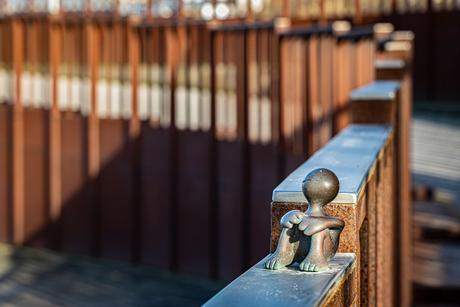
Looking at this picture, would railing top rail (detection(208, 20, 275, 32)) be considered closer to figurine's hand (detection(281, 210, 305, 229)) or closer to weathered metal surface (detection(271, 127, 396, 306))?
weathered metal surface (detection(271, 127, 396, 306))

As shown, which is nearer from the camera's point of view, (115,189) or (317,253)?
(317,253)

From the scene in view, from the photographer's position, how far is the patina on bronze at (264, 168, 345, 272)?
1.49 metres

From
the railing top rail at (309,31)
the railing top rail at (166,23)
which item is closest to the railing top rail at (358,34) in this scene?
the railing top rail at (309,31)

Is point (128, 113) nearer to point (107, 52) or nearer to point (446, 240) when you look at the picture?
point (107, 52)

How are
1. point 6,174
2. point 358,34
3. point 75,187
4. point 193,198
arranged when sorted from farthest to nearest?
point 6,174
point 75,187
point 193,198
point 358,34

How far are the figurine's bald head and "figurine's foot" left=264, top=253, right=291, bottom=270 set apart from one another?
0.16 meters

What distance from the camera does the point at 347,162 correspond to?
2.10m

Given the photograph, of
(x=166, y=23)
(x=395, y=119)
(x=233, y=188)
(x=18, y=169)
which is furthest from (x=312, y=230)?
(x=18, y=169)

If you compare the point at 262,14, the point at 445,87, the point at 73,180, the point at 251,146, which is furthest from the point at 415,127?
the point at 73,180

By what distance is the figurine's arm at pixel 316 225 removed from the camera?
1.49 metres

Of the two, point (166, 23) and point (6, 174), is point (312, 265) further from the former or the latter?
point (6, 174)

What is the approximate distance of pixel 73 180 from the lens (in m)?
9.50

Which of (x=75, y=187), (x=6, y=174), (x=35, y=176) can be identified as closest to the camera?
(x=75, y=187)

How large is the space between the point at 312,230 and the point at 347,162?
2.19 feet
